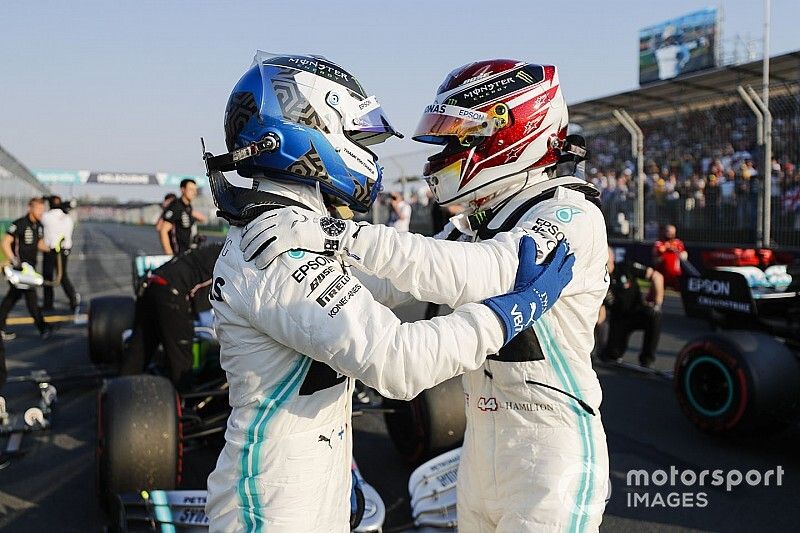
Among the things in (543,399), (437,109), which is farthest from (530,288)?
(437,109)

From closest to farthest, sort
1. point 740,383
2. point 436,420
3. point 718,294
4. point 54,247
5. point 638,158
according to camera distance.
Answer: point 436,420 → point 740,383 → point 718,294 → point 54,247 → point 638,158

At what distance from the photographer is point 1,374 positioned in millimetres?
5391

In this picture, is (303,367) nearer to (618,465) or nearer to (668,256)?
(618,465)

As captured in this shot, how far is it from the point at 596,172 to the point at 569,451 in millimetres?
15053

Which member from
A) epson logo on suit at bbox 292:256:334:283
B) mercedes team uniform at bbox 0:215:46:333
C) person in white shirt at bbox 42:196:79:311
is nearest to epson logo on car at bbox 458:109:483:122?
epson logo on suit at bbox 292:256:334:283

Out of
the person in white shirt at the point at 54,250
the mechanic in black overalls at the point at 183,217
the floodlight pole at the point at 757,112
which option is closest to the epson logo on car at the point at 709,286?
the mechanic in black overalls at the point at 183,217

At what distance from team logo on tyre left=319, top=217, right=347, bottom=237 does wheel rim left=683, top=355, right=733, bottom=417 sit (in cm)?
367

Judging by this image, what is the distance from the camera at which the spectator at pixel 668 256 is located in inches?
378

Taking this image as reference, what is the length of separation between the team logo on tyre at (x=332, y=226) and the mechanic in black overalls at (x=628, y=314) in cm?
542

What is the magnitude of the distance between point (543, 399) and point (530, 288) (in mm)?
429

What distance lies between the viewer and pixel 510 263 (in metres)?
1.76

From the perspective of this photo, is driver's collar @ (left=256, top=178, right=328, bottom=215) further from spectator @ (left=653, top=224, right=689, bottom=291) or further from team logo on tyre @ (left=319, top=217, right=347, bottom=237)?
spectator @ (left=653, top=224, right=689, bottom=291)

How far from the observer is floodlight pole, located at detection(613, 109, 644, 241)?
511 inches

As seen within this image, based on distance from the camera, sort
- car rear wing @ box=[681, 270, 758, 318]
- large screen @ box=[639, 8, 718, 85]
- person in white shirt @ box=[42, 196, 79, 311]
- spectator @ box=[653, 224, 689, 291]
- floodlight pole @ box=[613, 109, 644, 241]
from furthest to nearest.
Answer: large screen @ box=[639, 8, 718, 85] < floodlight pole @ box=[613, 109, 644, 241] < person in white shirt @ box=[42, 196, 79, 311] < spectator @ box=[653, 224, 689, 291] < car rear wing @ box=[681, 270, 758, 318]
